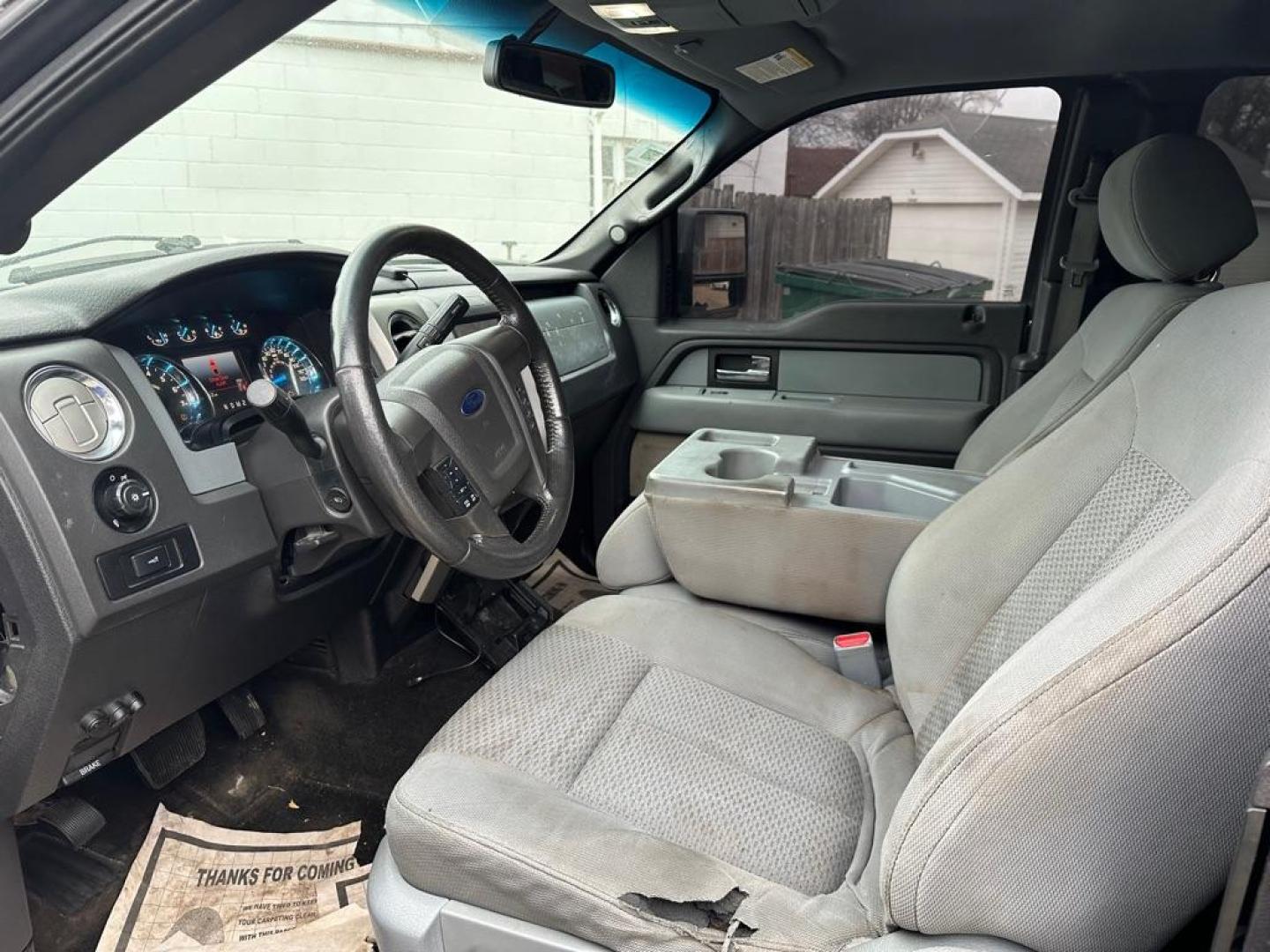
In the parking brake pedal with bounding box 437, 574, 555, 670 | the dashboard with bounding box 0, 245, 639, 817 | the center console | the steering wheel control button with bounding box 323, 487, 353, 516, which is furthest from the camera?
the parking brake pedal with bounding box 437, 574, 555, 670

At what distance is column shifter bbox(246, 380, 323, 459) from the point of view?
106cm

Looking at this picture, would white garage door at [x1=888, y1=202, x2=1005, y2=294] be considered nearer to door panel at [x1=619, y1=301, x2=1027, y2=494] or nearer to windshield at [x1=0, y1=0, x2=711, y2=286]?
door panel at [x1=619, y1=301, x2=1027, y2=494]

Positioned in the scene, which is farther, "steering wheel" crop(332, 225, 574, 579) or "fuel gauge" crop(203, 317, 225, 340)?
"fuel gauge" crop(203, 317, 225, 340)

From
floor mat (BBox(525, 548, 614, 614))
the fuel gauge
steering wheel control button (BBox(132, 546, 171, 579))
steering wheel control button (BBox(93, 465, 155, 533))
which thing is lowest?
floor mat (BBox(525, 548, 614, 614))

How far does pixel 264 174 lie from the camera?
2.10 m

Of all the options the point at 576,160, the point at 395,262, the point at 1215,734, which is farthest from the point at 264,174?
the point at 1215,734

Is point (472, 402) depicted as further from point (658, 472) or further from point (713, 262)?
point (713, 262)

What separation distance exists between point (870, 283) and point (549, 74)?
1.08 m

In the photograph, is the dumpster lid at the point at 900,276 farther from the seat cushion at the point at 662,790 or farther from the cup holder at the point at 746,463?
the seat cushion at the point at 662,790

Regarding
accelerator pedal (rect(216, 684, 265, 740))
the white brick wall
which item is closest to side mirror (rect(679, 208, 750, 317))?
Answer: the white brick wall

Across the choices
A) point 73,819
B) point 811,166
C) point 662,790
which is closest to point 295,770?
point 73,819

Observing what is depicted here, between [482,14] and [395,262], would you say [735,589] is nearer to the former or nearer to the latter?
[395,262]

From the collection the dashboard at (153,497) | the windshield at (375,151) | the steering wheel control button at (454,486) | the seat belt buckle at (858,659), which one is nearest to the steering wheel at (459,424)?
the steering wheel control button at (454,486)

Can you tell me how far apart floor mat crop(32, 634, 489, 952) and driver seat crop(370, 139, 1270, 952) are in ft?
2.37
